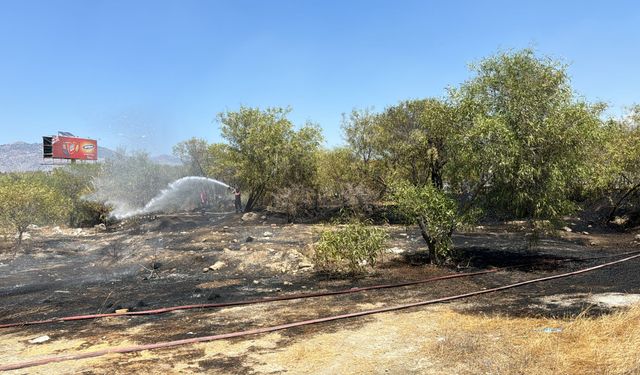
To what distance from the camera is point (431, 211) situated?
1388cm

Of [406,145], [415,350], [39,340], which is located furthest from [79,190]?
[415,350]

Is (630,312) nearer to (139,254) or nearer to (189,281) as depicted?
(189,281)

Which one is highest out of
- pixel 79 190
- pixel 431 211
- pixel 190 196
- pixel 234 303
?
pixel 79 190

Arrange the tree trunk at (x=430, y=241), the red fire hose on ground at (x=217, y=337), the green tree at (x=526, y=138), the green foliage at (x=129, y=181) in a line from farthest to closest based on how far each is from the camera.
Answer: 1. the green foliage at (x=129, y=181)
2. the tree trunk at (x=430, y=241)
3. the green tree at (x=526, y=138)
4. the red fire hose on ground at (x=217, y=337)

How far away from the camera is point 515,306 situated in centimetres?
893

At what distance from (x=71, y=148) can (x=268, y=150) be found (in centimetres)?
4556

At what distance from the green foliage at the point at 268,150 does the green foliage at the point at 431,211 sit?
20.6 metres

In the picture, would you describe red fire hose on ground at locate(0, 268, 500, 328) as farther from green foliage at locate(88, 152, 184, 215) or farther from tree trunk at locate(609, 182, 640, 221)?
green foliage at locate(88, 152, 184, 215)

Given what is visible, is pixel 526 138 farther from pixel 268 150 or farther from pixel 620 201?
pixel 268 150

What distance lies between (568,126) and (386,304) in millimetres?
8181

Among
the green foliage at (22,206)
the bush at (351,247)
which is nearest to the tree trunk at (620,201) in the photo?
the bush at (351,247)

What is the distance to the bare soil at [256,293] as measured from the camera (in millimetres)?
6582

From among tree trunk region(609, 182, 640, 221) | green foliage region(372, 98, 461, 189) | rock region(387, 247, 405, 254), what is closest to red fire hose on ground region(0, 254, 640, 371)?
rock region(387, 247, 405, 254)

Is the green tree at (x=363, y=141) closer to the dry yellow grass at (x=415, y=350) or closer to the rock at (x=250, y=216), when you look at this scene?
the rock at (x=250, y=216)
